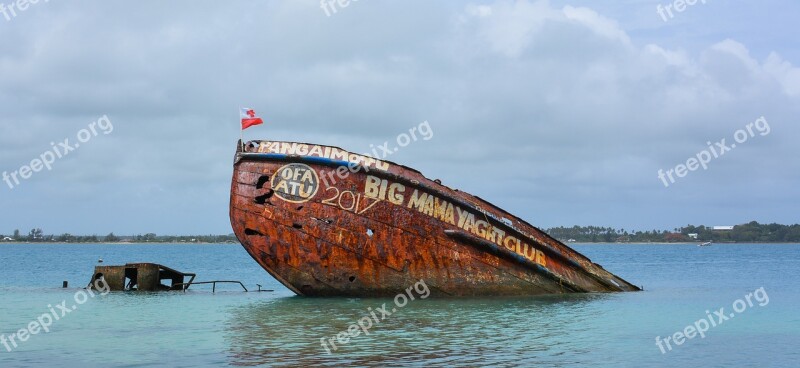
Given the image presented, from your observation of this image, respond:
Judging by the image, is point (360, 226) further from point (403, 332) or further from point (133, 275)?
point (133, 275)

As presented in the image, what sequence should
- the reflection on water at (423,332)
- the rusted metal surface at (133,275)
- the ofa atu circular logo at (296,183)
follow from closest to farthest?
the reflection on water at (423,332) < the ofa atu circular logo at (296,183) < the rusted metal surface at (133,275)

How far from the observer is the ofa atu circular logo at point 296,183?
18.1 metres

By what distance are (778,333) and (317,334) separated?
8.20m

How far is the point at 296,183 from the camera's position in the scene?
18.1 m

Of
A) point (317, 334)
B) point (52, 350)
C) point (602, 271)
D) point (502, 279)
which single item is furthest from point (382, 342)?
point (602, 271)

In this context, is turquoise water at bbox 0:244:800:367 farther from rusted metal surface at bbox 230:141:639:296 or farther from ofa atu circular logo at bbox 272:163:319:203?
ofa atu circular logo at bbox 272:163:319:203

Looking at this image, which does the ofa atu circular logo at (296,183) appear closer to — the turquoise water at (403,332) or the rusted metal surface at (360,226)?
the rusted metal surface at (360,226)

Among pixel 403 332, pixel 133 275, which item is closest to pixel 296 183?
pixel 403 332

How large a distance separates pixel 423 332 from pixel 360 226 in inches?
154

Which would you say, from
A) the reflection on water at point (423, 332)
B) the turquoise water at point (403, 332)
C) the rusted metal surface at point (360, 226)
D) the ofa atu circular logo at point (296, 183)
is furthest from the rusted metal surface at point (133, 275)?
the ofa atu circular logo at point (296, 183)

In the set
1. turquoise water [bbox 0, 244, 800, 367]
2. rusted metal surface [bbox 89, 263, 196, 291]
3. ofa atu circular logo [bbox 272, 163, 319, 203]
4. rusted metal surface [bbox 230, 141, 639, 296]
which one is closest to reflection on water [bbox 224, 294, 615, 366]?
turquoise water [bbox 0, 244, 800, 367]

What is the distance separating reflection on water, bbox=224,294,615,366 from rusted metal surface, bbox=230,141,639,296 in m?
0.53

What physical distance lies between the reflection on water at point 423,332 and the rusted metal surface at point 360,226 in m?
0.53

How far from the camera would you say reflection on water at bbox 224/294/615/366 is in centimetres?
1239
